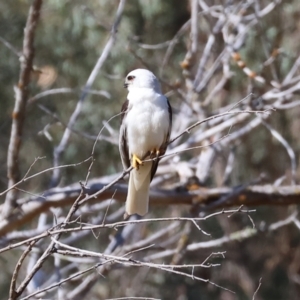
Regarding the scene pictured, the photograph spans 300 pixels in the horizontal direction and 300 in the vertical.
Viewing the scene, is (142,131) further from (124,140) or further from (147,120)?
(124,140)

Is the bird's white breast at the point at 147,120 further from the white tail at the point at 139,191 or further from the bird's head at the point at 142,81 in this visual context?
the white tail at the point at 139,191

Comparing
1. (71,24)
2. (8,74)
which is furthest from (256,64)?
(8,74)

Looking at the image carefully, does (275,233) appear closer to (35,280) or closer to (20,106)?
(35,280)

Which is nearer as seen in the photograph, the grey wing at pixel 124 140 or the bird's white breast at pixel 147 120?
the bird's white breast at pixel 147 120

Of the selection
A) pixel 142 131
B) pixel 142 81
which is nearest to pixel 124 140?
pixel 142 131

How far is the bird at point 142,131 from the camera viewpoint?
15.6ft

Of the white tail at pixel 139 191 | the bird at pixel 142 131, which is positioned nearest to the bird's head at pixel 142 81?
the bird at pixel 142 131

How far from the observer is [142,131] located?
15.6ft

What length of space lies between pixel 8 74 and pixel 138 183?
12.3 feet

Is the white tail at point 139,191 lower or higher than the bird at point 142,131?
lower

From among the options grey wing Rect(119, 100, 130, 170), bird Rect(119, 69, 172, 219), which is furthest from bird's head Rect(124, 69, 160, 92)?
grey wing Rect(119, 100, 130, 170)

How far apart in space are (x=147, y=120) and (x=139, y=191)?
542mm

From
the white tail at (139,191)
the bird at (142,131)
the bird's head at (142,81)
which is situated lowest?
the white tail at (139,191)

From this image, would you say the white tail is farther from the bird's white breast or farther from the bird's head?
the bird's head
